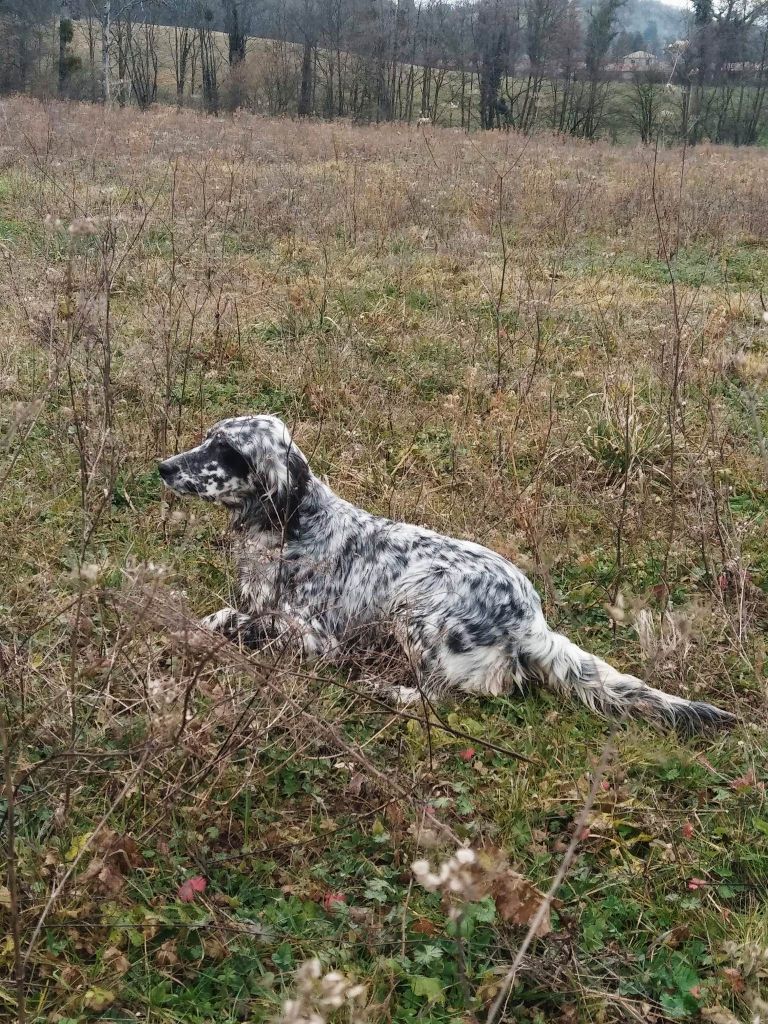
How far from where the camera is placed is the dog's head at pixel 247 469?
→ 3.94 metres

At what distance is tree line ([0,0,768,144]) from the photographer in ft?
129

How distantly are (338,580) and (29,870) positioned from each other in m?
1.79

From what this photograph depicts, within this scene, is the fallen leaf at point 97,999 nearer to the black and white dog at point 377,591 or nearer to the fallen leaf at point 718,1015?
the black and white dog at point 377,591

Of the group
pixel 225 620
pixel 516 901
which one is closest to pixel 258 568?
pixel 225 620

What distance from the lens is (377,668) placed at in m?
3.69

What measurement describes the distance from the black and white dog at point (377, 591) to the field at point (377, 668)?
14cm

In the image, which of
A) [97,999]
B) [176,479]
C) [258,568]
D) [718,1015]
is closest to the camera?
[718,1015]

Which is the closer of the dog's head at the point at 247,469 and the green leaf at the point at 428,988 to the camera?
the green leaf at the point at 428,988

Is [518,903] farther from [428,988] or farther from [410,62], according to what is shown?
[410,62]

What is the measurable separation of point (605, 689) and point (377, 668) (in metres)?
0.96

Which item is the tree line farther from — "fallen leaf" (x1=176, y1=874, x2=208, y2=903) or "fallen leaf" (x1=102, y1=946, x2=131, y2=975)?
"fallen leaf" (x1=102, y1=946, x2=131, y2=975)

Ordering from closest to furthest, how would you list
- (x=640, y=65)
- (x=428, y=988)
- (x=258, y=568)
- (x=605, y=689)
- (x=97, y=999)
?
(x=97, y=999)
(x=428, y=988)
(x=605, y=689)
(x=258, y=568)
(x=640, y=65)

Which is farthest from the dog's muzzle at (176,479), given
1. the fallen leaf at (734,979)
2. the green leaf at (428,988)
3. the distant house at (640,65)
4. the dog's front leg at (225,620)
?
the distant house at (640,65)

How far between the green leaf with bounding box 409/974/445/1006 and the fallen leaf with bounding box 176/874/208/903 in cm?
67
